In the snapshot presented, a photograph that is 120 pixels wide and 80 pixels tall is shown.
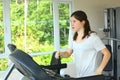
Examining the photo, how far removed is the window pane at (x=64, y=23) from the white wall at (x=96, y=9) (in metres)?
0.32

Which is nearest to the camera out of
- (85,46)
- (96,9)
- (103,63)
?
(103,63)

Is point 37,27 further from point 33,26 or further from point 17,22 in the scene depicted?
point 17,22

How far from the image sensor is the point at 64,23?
5.00m

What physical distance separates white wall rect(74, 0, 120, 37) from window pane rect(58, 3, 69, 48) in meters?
0.32

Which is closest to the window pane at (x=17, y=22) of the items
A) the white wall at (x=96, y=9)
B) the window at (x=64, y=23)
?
the window at (x=64, y=23)

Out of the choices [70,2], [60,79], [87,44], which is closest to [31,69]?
[60,79]

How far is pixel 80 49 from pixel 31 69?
108 centimetres

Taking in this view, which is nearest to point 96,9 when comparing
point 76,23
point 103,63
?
point 76,23

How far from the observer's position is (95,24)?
515 cm

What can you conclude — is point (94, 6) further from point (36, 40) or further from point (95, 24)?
point (36, 40)

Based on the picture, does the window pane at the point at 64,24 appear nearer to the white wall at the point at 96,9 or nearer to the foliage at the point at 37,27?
the foliage at the point at 37,27

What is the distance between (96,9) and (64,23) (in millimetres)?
804

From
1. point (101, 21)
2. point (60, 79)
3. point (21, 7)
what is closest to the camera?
point (60, 79)

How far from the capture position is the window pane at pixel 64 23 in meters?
4.94
